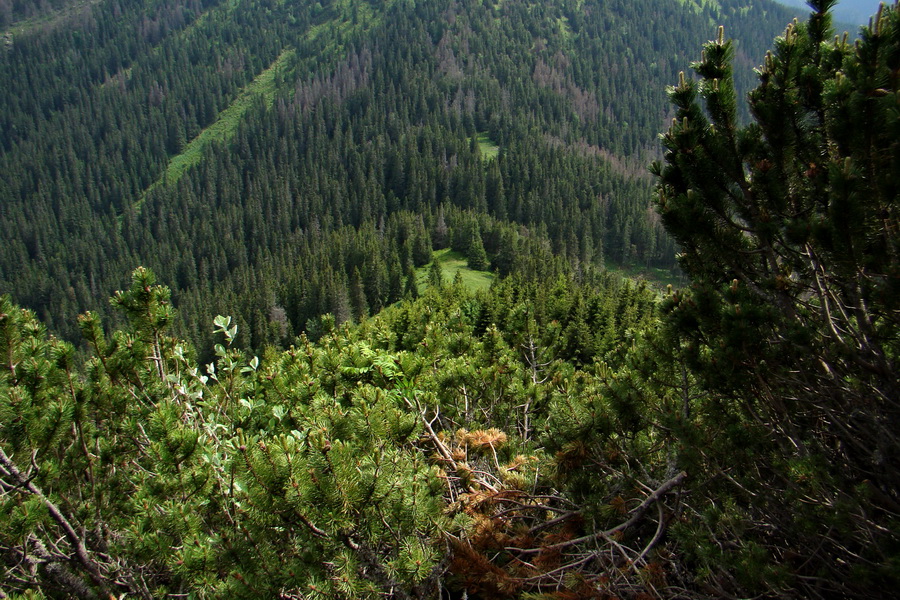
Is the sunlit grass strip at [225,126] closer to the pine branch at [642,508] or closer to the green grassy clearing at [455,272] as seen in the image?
the green grassy clearing at [455,272]

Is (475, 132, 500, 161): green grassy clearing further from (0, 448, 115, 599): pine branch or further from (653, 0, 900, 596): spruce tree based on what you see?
(0, 448, 115, 599): pine branch

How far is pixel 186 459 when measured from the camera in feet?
13.4

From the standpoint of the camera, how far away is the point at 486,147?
145000mm

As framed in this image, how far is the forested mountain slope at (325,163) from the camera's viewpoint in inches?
4176

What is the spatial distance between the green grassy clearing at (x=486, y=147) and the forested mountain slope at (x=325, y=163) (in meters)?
0.91

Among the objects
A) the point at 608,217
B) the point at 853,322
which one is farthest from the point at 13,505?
the point at 608,217

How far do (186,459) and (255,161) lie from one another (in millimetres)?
164011

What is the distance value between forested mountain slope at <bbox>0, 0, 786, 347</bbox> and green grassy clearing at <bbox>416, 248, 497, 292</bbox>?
318cm

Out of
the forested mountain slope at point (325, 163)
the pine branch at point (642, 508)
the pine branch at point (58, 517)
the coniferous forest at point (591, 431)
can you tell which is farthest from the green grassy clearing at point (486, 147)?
the pine branch at point (58, 517)

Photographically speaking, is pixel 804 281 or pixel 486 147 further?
pixel 486 147

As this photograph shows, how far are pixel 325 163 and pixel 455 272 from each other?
77644 mm

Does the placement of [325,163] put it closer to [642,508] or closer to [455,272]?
[455,272]

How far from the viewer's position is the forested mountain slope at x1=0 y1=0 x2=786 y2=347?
10606cm

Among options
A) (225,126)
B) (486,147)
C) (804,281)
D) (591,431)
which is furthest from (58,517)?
(225,126)
